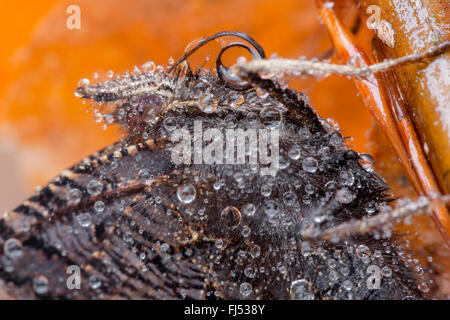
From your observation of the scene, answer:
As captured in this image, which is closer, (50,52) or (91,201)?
(91,201)

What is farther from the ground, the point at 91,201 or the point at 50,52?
the point at 50,52

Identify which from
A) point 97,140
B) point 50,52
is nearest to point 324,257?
point 97,140

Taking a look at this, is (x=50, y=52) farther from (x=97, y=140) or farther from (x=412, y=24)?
(x=412, y=24)

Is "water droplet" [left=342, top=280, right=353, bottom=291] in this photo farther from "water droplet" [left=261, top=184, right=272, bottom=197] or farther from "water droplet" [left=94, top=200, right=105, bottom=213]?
"water droplet" [left=94, top=200, right=105, bottom=213]

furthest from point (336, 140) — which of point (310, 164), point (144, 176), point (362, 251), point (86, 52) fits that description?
point (86, 52)

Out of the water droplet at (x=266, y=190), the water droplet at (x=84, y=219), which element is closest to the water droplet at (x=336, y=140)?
the water droplet at (x=266, y=190)

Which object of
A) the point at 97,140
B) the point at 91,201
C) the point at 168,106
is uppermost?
the point at 97,140

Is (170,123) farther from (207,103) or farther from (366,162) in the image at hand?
(366,162)
